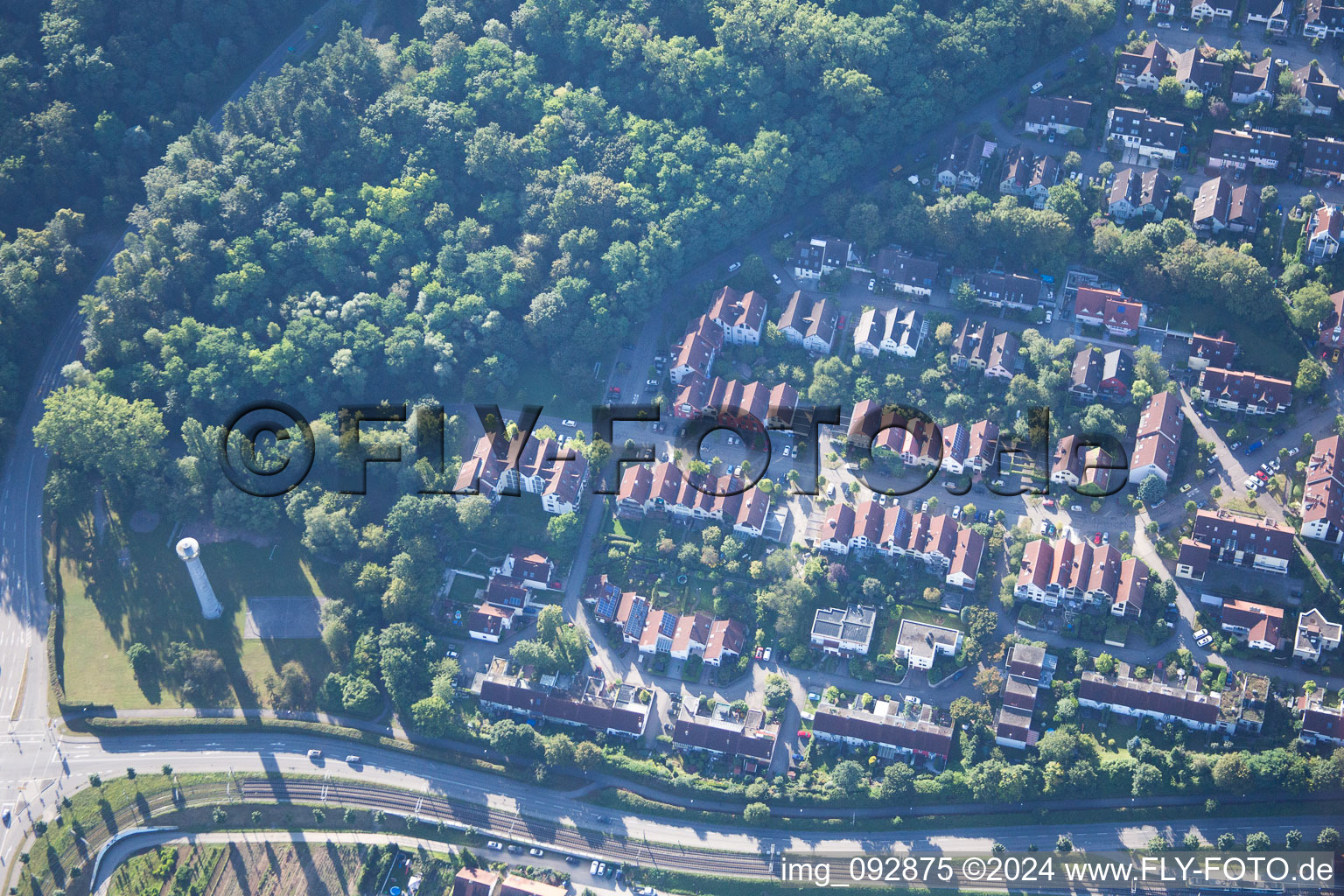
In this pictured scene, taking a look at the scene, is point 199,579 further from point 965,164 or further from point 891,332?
point 965,164

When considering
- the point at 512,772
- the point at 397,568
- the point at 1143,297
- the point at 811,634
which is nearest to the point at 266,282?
the point at 397,568

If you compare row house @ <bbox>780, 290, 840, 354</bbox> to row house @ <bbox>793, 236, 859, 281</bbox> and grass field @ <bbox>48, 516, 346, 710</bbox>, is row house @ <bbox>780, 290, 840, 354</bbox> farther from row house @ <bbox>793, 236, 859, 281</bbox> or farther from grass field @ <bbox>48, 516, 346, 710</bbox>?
grass field @ <bbox>48, 516, 346, 710</bbox>

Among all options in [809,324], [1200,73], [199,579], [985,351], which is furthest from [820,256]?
[199,579]

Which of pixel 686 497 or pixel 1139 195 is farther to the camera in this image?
pixel 1139 195

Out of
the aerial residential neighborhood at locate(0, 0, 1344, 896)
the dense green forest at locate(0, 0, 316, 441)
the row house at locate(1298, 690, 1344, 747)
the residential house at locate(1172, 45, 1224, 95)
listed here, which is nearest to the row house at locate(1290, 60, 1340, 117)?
the aerial residential neighborhood at locate(0, 0, 1344, 896)

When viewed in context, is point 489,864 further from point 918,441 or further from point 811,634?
point 918,441
